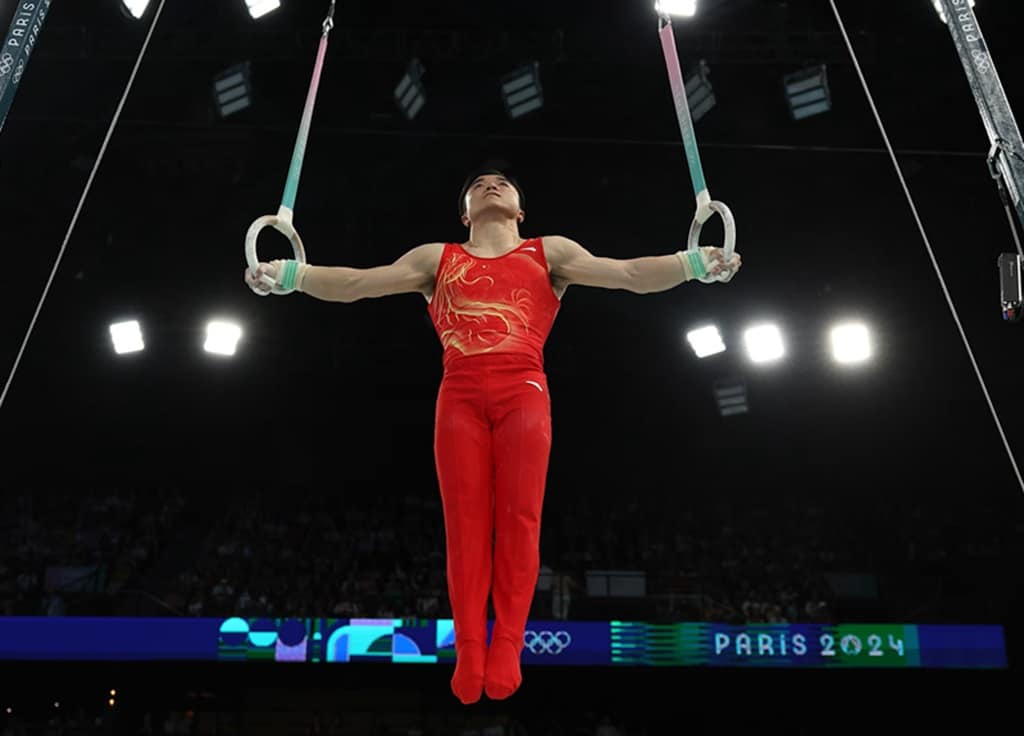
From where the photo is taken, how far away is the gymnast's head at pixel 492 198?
403 centimetres

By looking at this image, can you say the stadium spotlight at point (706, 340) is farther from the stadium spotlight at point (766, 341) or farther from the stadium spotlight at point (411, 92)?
the stadium spotlight at point (411, 92)

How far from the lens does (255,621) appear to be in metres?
10.4

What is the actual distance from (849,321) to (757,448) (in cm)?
318

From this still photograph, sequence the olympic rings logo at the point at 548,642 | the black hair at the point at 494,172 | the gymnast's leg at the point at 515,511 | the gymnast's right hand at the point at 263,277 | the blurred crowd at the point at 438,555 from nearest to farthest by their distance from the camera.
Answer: the gymnast's leg at the point at 515,511, the gymnast's right hand at the point at 263,277, the black hair at the point at 494,172, the olympic rings logo at the point at 548,642, the blurred crowd at the point at 438,555

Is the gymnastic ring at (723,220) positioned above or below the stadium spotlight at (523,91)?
below

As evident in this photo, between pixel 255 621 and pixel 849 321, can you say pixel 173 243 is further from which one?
pixel 849 321

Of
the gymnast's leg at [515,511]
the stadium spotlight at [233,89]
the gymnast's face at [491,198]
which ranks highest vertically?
the stadium spotlight at [233,89]

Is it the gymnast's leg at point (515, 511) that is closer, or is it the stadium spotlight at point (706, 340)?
the gymnast's leg at point (515, 511)

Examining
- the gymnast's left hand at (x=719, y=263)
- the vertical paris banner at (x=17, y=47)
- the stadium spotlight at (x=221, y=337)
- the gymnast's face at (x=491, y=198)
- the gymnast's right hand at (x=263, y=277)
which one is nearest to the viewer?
the gymnast's left hand at (x=719, y=263)

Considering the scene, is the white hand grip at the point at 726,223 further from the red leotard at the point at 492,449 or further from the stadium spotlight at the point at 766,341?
the stadium spotlight at the point at 766,341

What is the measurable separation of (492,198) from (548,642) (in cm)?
760

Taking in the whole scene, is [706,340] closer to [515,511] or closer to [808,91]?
[808,91]

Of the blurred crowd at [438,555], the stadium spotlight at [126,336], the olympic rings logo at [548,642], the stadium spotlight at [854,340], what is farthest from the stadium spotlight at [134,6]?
the stadium spotlight at [854,340]

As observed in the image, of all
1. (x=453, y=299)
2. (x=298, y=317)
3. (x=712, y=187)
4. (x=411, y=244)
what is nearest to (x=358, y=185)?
(x=411, y=244)
